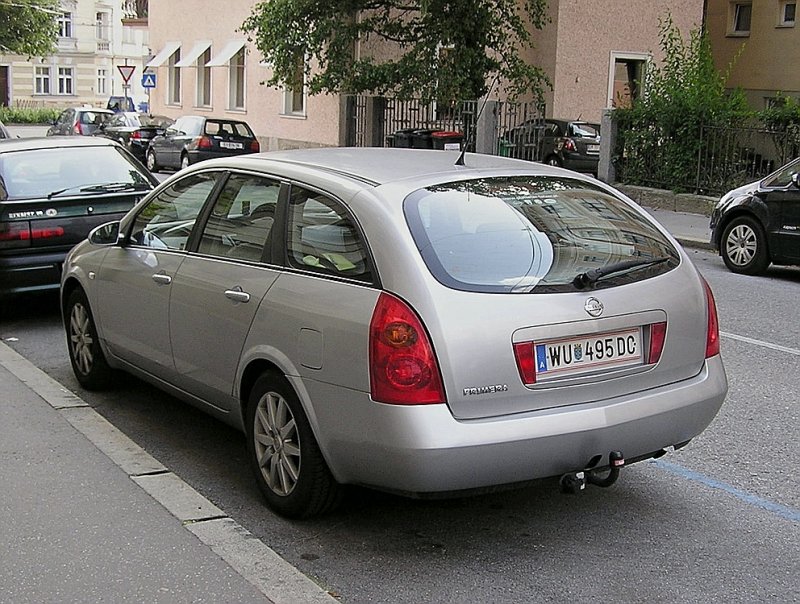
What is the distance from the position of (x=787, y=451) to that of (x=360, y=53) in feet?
84.9

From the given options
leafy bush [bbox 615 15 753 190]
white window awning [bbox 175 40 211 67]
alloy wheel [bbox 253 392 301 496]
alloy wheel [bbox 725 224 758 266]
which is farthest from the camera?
white window awning [bbox 175 40 211 67]

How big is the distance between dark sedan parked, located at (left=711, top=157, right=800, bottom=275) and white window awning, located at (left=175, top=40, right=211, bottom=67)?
99.0 feet

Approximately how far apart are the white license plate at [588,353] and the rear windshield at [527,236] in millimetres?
216

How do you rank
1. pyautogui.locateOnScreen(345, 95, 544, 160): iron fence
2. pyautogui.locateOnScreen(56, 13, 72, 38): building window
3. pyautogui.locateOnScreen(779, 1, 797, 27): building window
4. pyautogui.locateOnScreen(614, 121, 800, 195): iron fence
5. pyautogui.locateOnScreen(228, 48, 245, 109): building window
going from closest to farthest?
pyautogui.locateOnScreen(614, 121, 800, 195): iron fence → pyautogui.locateOnScreen(345, 95, 544, 160): iron fence → pyautogui.locateOnScreen(779, 1, 797, 27): building window → pyautogui.locateOnScreen(228, 48, 245, 109): building window → pyautogui.locateOnScreen(56, 13, 72, 38): building window

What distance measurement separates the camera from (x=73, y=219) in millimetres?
9453

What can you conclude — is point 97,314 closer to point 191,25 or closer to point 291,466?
point 291,466

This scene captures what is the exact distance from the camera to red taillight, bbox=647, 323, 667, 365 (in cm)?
473

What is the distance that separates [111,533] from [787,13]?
34.3 m

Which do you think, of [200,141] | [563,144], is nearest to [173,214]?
[563,144]

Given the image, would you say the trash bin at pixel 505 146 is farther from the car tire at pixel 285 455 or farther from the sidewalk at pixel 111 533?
the car tire at pixel 285 455

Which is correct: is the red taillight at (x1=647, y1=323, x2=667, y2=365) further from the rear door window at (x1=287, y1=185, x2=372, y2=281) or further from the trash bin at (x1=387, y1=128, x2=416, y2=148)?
the trash bin at (x1=387, y1=128, x2=416, y2=148)

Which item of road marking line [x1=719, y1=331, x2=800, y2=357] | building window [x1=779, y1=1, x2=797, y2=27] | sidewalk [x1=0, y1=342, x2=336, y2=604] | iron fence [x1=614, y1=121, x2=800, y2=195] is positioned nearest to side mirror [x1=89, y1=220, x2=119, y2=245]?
sidewalk [x1=0, y1=342, x2=336, y2=604]

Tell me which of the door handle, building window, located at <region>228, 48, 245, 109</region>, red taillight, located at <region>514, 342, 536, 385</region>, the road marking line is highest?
building window, located at <region>228, 48, 245, 109</region>

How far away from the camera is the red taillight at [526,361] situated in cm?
438
